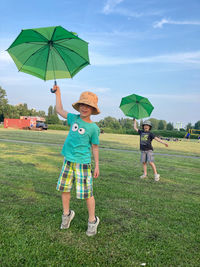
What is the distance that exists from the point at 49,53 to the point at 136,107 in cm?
469

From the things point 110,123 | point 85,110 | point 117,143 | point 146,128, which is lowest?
point 117,143

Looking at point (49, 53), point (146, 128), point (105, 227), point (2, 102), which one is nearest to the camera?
point (105, 227)

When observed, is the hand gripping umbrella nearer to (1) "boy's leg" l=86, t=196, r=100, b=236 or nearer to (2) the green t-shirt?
(2) the green t-shirt

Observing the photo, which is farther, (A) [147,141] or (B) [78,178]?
(A) [147,141]

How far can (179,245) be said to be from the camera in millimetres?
2992

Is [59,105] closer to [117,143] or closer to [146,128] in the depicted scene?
[146,128]

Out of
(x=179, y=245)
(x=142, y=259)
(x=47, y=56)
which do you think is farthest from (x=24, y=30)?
(x=179, y=245)

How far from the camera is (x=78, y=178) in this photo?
10.3 ft

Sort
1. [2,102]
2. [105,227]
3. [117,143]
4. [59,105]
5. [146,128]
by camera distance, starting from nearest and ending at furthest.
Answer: [105,227]
[59,105]
[146,128]
[117,143]
[2,102]

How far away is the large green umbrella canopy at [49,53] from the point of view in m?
3.50

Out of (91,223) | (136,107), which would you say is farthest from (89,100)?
(136,107)

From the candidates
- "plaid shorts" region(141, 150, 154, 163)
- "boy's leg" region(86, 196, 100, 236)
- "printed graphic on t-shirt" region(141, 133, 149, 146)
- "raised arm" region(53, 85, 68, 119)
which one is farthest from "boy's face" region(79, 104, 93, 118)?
"plaid shorts" region(141, 150, 154, 163)

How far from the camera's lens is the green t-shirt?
124 inches

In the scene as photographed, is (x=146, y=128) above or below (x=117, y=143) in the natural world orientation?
above
